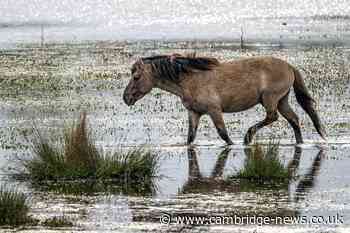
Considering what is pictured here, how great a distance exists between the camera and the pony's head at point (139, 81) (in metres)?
17.1

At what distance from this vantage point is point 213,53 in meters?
30.0

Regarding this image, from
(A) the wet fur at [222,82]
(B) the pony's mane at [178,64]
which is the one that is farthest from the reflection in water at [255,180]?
(B) the pony's mane at [178,64]

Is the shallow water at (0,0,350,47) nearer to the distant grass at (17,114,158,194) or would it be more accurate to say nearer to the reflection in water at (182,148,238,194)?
the reflection in water at (182,148,238,194)

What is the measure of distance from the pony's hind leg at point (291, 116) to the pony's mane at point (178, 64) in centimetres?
121

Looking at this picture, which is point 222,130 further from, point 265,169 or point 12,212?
point 12,212

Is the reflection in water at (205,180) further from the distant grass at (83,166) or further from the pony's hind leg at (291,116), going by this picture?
the pony's hind leg at (291,116)

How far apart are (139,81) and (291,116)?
228 cm

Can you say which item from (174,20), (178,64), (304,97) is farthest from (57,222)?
(174,20)

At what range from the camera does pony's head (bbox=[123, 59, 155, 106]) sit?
56.2ft

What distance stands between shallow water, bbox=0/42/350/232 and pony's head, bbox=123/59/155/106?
650 millimetres

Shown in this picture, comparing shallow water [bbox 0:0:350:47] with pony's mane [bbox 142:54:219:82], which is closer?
pony's mane [bbox 142:54:219:82]

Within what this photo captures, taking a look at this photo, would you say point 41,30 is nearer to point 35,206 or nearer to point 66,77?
point 66,77

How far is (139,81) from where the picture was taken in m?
17.3

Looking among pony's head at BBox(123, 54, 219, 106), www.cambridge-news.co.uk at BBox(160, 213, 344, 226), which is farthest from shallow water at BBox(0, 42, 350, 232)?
pony's head at BBox(123, 54, 219, 106)
